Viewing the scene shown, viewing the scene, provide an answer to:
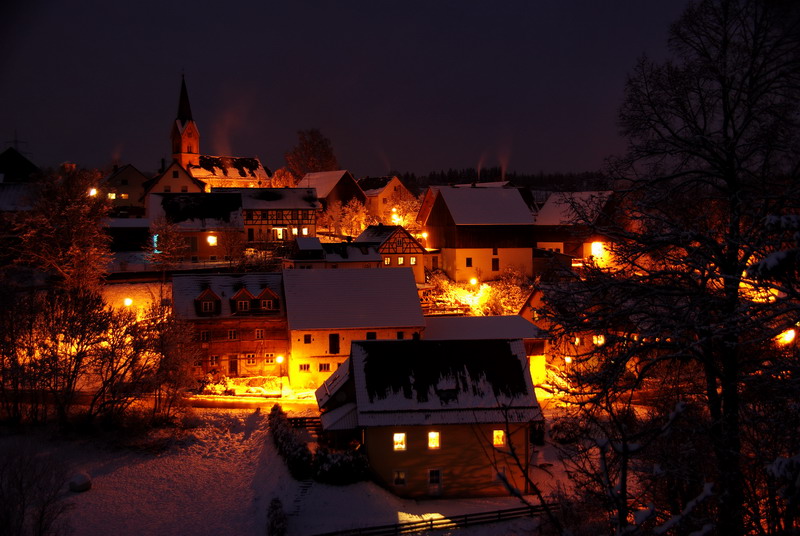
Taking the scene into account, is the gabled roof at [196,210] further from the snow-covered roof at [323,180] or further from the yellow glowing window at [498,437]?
the yellow glowing window at [498,437]

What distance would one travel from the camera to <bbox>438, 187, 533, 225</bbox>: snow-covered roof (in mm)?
49156

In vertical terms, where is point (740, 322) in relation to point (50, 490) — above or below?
above

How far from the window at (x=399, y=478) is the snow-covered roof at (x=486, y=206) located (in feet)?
91.6

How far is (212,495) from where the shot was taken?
22453 millimetres

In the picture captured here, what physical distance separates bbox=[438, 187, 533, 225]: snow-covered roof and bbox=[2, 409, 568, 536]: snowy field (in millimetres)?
25401

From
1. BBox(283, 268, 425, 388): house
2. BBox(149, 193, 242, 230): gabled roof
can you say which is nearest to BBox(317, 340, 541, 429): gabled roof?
BBox(283, 268, 425, 388): house

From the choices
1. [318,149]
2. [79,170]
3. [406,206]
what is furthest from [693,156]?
[318,149]

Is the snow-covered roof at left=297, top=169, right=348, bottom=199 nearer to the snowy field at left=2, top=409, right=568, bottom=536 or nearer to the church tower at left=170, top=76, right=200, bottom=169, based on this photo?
the church tower at left=170, top=76, right=200, bottom=169

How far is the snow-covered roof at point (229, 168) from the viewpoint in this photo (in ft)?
274

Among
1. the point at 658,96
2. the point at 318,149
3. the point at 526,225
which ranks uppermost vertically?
the point at 318,149

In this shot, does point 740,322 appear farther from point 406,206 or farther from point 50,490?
point 406,206

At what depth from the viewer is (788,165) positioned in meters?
7.63

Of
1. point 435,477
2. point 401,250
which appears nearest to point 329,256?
point 401,250

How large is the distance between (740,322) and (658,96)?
11.6 feet
